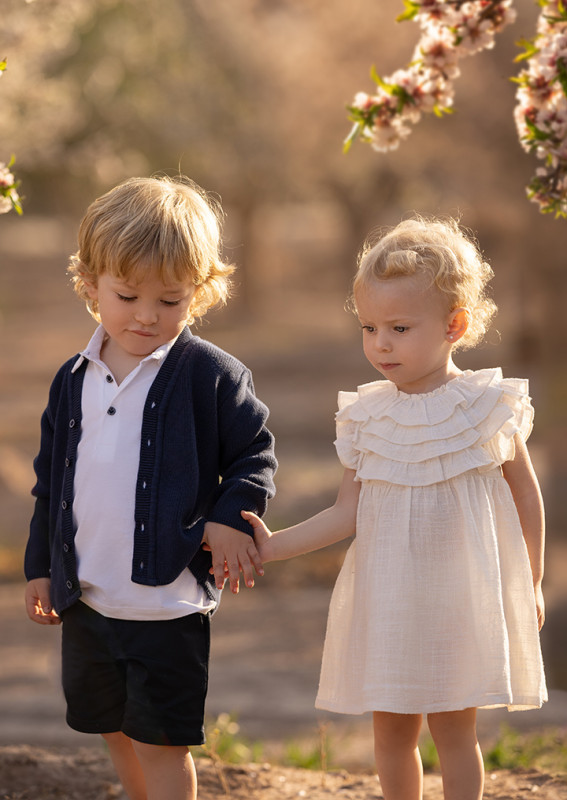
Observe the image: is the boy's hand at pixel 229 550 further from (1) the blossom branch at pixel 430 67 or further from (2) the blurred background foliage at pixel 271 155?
(2) the blurred background foliage at pixel 271 155

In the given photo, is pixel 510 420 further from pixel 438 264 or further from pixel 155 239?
pixel 155 239

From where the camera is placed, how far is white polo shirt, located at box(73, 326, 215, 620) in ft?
8.23

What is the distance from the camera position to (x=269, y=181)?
2247 cm

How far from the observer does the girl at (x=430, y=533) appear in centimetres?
245

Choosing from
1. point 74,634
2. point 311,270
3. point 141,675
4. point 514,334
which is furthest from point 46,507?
point 311,270

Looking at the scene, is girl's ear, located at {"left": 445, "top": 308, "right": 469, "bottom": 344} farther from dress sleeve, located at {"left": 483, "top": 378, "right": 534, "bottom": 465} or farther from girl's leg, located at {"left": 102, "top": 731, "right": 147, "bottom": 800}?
girl's leg, located at {"left": 102, "top": 731, "right": 147, "bottom": 800}

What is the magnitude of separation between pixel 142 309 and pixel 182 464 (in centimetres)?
38

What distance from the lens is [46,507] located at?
275 centimetres

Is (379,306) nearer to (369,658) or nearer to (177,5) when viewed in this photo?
(369,658)

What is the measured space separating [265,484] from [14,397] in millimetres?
15403

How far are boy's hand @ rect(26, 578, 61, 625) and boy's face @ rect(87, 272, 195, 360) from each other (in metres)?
0.66

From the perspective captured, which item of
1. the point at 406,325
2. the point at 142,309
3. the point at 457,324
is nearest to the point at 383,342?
the point at 406,325

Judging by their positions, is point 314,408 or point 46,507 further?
point 314,408

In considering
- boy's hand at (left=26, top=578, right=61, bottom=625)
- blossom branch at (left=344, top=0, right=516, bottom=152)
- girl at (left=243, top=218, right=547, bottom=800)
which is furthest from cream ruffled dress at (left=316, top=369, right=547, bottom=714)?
blossom branch at (left=344, top=0, right=516, bottom=152)
